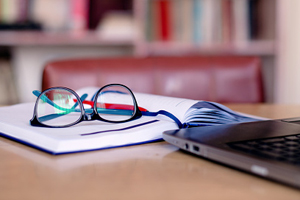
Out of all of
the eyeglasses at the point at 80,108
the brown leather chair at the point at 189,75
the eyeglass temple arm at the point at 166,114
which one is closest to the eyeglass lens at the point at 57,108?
the eyeglasses at the point at 80,108

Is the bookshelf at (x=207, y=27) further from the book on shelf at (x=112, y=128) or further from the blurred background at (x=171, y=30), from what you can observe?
the book on shelf at (x=112, y=128)

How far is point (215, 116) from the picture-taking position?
67 centimetres

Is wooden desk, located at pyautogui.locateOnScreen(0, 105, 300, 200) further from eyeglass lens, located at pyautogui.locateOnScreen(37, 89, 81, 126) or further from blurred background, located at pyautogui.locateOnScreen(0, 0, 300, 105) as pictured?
blurred background, located at pyautogui.locateOnScreen(0, 0, 300, 105)

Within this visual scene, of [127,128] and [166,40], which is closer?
[127,128]

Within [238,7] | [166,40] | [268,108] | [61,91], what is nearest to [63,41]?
[166,40]

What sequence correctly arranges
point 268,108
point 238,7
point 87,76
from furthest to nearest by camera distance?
point 238,7, point 87,76, point 268,108

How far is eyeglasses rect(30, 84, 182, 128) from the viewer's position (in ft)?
2.02

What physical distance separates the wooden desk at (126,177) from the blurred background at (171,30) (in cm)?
172

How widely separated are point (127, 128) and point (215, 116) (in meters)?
0.17

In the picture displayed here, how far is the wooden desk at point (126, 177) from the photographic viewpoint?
0.37m

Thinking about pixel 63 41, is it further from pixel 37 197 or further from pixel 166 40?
pixel 37 197

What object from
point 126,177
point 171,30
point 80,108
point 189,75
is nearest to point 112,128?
point 80,108

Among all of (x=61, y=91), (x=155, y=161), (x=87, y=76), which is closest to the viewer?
(x=155, y=161)

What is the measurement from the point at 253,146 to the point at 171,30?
6.22ft
